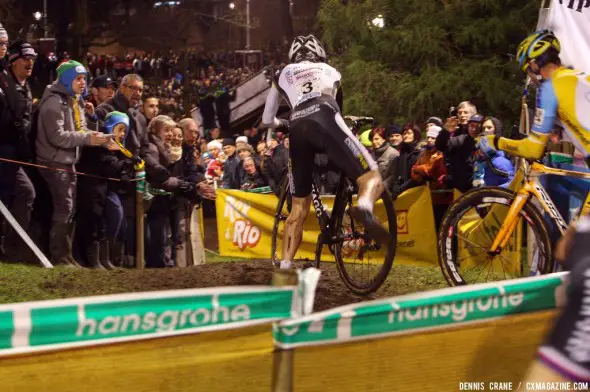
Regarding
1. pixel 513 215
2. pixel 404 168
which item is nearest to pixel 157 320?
pixel 513 215

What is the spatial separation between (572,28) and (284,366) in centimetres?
676

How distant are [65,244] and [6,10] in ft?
70.6

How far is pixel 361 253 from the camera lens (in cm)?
739

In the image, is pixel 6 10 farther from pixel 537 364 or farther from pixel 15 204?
pixel 537 364

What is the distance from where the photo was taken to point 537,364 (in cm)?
280

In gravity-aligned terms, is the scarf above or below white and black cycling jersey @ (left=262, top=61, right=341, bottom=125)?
below

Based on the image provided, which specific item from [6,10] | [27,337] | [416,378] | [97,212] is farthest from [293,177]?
[6,10]

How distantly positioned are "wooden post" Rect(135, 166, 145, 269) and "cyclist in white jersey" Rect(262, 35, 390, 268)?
2.95 meters

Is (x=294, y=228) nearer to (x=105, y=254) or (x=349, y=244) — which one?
(x=349, y=244)

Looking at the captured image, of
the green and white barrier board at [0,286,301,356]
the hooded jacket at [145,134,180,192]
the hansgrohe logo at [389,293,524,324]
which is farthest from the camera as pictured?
the hooded jacket at [145,134,180,192]

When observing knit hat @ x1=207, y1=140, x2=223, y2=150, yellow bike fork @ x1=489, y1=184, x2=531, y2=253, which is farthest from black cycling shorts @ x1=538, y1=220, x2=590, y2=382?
knit hat @ x1=207, y1=140, x2=223, y2=150

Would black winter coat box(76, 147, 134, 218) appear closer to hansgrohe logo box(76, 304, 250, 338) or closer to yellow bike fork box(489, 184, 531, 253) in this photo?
yellow bike fork box(489, 184, 531, 253)

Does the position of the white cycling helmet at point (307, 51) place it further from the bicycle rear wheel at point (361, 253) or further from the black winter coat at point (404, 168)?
the black winter coat at point (404, 168)

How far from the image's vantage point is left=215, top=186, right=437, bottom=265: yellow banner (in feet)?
37.1
